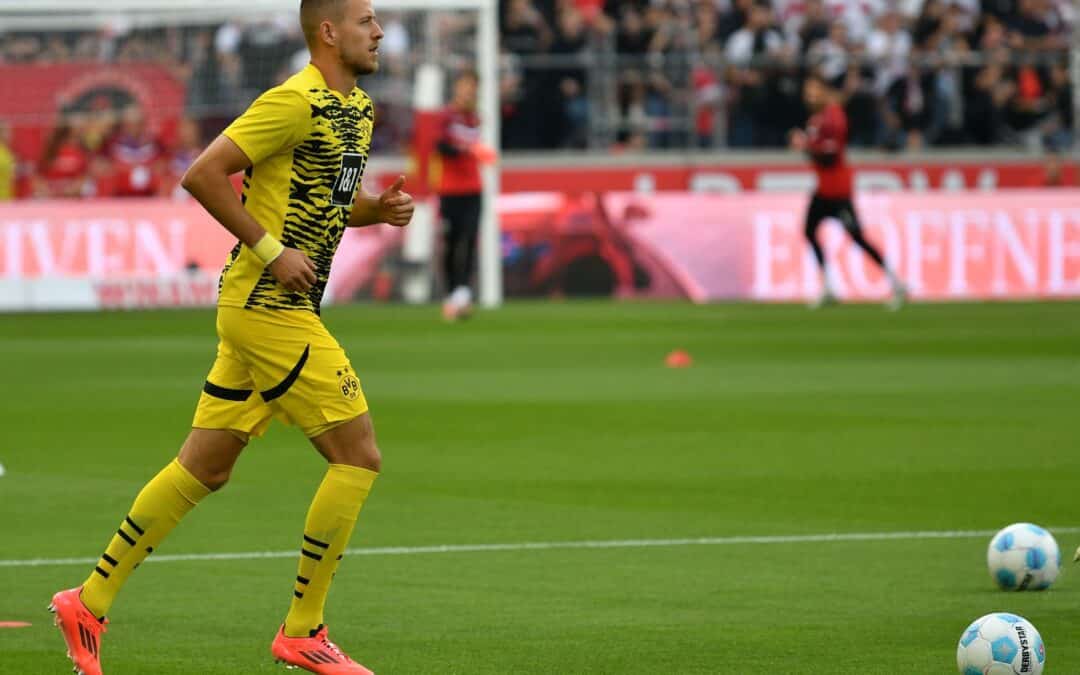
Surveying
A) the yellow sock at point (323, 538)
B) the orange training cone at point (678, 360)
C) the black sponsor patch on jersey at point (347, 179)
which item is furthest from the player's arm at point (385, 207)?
the orange training cone at point (678, 360)

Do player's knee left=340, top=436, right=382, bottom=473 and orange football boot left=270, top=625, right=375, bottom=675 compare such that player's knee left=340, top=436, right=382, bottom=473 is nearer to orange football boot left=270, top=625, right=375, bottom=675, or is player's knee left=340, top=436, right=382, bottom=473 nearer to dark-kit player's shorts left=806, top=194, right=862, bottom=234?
orange football boot left=270, top=625, right=375, bottom=675

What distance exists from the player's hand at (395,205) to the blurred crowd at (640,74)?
22.4m

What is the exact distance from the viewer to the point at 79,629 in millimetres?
6336

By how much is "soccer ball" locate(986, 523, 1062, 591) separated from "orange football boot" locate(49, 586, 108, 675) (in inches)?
128

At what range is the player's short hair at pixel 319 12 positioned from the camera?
21.3 feet

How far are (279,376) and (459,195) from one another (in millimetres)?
18900

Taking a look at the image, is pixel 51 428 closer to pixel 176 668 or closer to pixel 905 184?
pixel 176 668

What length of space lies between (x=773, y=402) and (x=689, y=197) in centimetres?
1268

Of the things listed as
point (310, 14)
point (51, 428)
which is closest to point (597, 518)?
point (310, 14)

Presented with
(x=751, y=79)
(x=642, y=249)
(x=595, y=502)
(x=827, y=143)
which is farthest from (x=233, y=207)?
(x=751, y=79)

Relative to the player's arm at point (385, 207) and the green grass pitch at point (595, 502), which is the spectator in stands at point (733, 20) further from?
the player's arm at point (385, 207)

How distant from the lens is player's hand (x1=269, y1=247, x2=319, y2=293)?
6277 millimetres

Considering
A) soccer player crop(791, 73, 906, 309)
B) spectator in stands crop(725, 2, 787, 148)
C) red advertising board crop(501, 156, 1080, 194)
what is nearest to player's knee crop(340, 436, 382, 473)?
soccer player crop(791, 73, 906, 309)

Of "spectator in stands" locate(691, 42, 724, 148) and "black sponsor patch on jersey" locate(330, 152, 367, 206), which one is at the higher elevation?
"black sponsor patch on jersey" locate(330, 152, 367, 206)
